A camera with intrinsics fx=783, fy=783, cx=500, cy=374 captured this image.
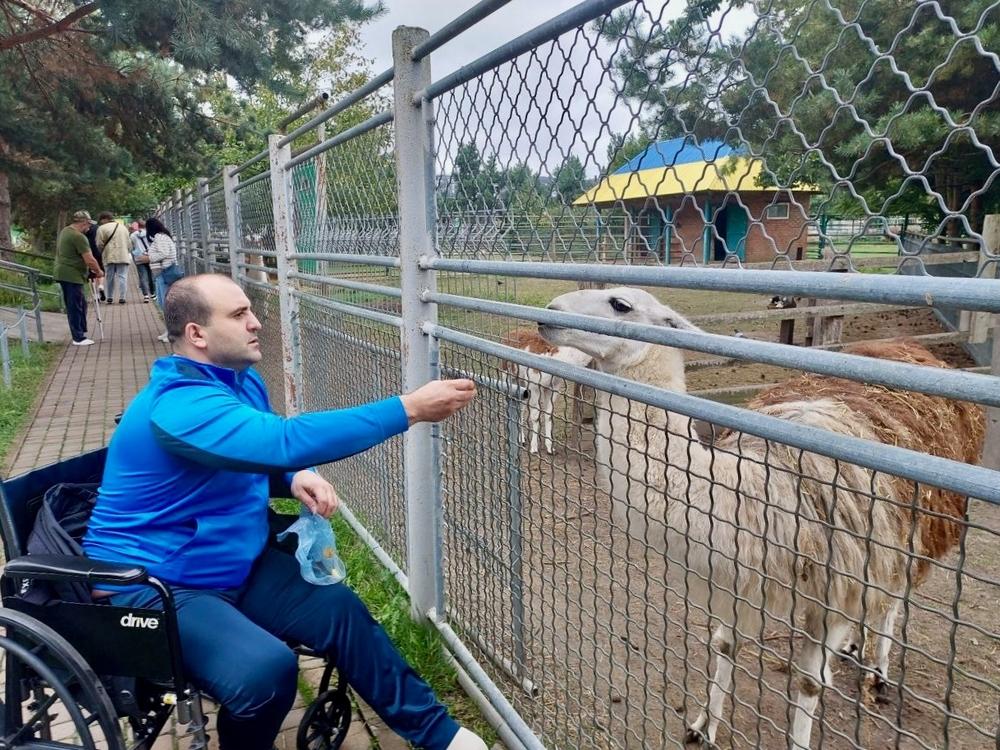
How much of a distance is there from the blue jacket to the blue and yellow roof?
861 millimetres

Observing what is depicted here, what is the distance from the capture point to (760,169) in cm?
151

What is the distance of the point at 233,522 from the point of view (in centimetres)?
241

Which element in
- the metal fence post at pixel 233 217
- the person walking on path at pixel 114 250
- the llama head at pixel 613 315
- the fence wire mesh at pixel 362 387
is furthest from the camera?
the person walking on path at pixel 114 250

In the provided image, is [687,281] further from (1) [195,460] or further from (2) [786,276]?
(1) [195,460]

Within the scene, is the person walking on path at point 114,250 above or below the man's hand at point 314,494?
above

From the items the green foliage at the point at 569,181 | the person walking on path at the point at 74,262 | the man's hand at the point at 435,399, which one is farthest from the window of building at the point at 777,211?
the person walking on path at the point at 74,262

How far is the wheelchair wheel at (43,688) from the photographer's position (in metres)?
1.99

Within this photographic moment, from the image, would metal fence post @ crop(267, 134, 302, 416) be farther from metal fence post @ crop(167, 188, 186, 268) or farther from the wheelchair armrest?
metal fence post @ crop(167, 188, 186, 268)

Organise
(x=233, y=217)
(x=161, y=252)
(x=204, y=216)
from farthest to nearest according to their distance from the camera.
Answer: (x=161, y=252)
(x=204, y=216)
(x=233, y=217)

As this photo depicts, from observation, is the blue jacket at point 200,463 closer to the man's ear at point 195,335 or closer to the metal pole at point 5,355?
the man's ear at point 195,335

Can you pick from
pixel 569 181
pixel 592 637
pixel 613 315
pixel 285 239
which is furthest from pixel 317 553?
pixel 285 239

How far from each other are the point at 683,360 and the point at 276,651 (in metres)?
1.83

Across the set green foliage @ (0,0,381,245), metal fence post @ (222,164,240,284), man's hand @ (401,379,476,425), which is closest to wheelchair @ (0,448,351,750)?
man's hand @ (401,379,476,425)

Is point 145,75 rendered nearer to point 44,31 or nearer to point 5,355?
point 44,31
